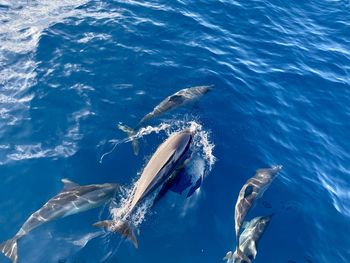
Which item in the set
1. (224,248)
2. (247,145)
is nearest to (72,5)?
(247,145)

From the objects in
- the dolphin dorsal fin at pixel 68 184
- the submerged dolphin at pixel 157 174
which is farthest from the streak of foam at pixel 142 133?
the submerged dolphin at pixel 157 174

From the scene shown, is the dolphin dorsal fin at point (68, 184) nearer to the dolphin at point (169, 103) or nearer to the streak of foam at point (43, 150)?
the streak of foam at point (43, 150)

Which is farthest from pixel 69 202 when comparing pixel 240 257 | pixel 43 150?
pixel 240 257

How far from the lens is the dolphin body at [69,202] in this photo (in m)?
12.5

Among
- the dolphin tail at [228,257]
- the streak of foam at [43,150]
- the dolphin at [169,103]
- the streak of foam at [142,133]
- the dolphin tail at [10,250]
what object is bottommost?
the dolphin tail at [228,257]

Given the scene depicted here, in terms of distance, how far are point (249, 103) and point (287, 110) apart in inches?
82.4

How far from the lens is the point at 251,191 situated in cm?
1470

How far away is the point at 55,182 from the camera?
14.2m

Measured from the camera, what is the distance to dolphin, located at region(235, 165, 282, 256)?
45.9 feet

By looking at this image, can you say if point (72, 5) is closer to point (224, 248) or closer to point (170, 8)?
point (170, 8)

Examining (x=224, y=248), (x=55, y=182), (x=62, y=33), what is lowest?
(x=224, y=248)

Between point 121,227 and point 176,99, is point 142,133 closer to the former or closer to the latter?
point 176,99

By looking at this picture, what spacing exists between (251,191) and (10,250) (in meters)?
8.51

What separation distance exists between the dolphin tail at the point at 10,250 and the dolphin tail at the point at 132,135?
554 cm
